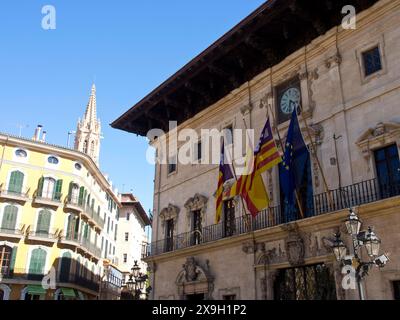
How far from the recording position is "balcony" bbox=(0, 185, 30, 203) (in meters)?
35.9

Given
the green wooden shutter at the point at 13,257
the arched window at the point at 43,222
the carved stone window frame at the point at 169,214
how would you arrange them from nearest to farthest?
the carved stone window frame at the point at 169,214
the green wooden shutter at the point at 13,257
the arched window at the point at 43,222

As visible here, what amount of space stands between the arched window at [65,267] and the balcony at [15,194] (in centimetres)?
570

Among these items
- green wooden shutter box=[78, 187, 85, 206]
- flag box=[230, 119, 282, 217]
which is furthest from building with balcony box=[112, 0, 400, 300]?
green wooden shutter box=[78, 187, 85, 206]

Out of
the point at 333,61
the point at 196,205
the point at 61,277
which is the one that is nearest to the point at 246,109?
the point at 333,61

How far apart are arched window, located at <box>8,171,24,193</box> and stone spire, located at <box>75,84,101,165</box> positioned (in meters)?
37.6

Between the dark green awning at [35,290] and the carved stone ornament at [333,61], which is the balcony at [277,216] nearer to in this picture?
the carved stone ornament at [333,61]

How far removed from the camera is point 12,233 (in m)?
35.5

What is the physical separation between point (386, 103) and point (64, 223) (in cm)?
3072

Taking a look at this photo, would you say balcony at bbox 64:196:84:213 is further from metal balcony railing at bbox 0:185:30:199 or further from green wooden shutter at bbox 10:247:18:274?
green wooden shutter at bbox 10:247:18:274

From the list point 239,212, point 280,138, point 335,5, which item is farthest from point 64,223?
point 335,5

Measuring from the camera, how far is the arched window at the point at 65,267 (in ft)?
121

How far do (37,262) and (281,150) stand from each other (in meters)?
26.7

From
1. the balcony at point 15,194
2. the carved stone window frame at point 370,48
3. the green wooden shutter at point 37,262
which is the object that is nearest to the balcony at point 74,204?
the balcony at point 15,194
